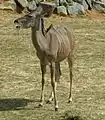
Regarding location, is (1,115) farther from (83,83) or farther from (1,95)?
(83,83)

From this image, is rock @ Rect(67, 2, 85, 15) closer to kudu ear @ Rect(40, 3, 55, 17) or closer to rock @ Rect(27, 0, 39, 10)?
rock @ Rect(27, 0, 39, 10)

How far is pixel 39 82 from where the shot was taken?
9898mm

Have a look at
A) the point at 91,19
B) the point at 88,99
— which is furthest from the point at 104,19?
the point at 88,99

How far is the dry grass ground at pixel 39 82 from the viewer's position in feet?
26.1

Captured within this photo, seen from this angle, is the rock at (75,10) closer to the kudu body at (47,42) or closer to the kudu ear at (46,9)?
the kudu body at (47,42)

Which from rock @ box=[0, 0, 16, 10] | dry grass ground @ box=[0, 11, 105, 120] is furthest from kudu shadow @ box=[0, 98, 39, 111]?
rock @ box=[0, 0, 16, 10]

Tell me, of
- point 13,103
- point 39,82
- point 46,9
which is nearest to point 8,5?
point 39,82

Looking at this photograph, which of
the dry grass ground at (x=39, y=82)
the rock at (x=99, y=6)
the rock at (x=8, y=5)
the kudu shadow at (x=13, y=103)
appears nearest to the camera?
the dry grass ground at (x=39, y=82)

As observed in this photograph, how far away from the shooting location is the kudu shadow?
8.22m

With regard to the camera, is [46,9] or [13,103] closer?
[46,9]

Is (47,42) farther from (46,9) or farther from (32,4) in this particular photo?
(32,4)

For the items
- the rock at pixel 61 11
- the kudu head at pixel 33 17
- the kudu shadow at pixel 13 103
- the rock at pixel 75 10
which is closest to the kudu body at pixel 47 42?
the kudu head at pixel 33 17

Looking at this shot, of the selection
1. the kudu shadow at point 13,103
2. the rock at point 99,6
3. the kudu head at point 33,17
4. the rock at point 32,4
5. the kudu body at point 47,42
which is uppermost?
the kudu head at point 33,17

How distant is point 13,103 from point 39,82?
1.52 m
